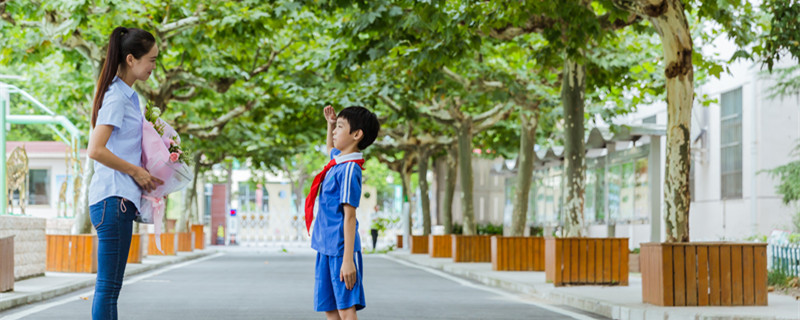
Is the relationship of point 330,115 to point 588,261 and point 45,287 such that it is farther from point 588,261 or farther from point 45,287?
point 588,261

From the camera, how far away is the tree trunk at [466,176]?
28578 millimetres

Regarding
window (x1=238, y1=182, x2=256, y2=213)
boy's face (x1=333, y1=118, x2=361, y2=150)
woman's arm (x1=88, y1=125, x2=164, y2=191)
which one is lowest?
woman's arm (x1=88, y1=125, x2=164, y2=191)

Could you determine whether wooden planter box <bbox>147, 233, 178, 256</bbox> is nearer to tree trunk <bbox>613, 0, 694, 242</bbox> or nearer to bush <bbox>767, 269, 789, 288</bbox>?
bush <bbox>767, 269, 789, 288</bbox>

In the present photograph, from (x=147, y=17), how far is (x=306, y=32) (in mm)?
4584

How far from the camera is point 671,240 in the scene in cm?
1261

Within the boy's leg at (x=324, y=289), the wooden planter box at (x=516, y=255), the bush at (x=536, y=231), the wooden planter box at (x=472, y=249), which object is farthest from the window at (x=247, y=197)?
the boy's leg at (x=324, y=289)

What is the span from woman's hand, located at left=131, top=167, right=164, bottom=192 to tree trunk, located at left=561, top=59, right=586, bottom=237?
1240cm

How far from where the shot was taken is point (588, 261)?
16.7 m

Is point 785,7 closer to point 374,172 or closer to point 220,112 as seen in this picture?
point 220,112

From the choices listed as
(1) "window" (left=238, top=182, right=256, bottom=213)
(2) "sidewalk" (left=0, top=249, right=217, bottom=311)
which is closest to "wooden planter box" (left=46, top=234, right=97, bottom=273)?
(2) "sidewalk" (left=0, top=249, right=217, bottom=311)

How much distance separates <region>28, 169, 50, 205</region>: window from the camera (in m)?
47.9

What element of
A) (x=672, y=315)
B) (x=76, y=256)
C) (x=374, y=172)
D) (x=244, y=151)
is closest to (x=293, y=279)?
(x=76, y=256)

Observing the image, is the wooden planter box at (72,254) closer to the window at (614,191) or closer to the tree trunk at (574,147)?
the tree trunk at (574,147)

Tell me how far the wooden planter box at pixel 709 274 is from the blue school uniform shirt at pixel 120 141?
308 inches
